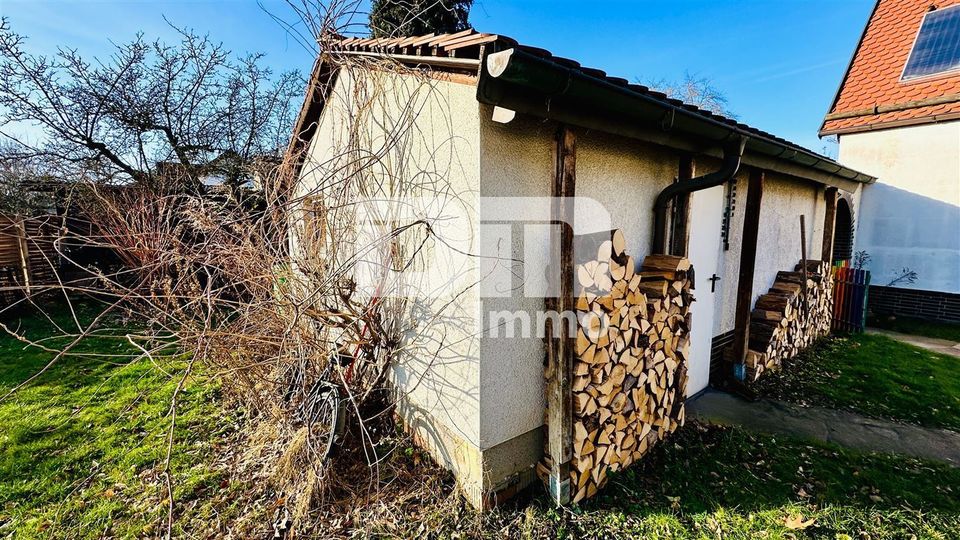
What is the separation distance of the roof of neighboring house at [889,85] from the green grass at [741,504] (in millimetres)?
10474

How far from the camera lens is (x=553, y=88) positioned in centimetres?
280

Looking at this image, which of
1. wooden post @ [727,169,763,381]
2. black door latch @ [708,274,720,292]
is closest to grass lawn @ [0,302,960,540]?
wooden post @ [727,169,763,381]

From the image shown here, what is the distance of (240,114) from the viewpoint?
39.1 ft

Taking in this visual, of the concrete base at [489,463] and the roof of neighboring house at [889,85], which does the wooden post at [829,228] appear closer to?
the roof of neighboring house at [889,85]

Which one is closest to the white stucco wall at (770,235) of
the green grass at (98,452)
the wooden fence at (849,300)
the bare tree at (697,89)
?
the wooden fence at (849,300)

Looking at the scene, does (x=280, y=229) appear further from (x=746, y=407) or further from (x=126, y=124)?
(x=126, y=124)

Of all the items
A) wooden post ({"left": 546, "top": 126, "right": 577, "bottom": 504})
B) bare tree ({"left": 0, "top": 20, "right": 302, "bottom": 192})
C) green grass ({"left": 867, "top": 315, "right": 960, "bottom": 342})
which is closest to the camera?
wooden post ({"left": 546, "top": 126, "right": 577, "bottom": 504})

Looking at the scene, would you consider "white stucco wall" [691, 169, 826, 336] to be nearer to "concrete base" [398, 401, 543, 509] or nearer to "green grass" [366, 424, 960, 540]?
"green grass" [366, 424, 960, 540]

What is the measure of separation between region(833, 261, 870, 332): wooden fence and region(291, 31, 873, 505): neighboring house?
247 inches

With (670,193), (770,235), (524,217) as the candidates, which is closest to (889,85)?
(770,235)

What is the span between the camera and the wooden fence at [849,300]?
8688 mm

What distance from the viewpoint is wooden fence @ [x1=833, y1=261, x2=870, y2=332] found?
8688mm

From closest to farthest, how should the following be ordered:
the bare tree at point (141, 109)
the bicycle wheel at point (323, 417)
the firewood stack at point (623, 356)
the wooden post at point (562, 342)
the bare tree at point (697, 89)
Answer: the wooden post at point (562, 342) → the firewood stack at point (623, 356) → the bicycle wheel at point (323, 417) → the bare tree at point (141, 109) → the bare tree at point (697, 89)

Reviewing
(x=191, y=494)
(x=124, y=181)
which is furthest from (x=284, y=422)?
(x=124, y=181)
